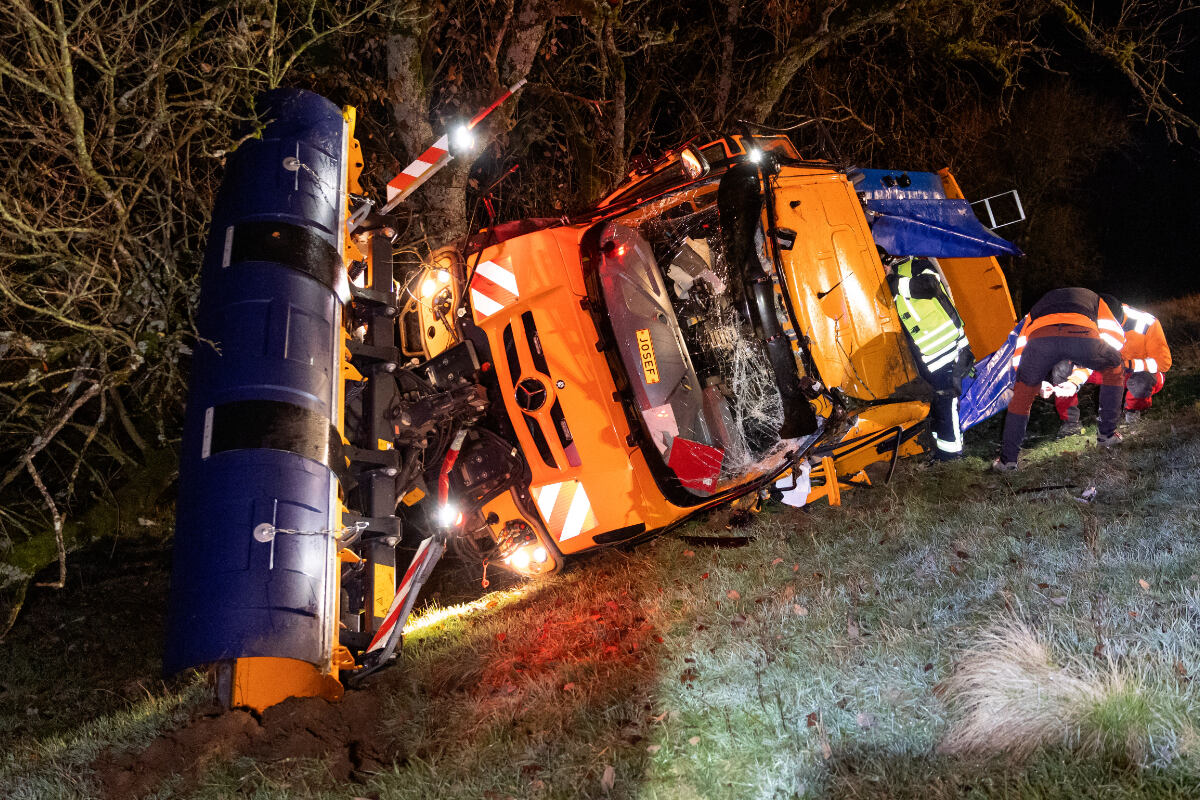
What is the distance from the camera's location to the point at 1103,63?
52.7 ft

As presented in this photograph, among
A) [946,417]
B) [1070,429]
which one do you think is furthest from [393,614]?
[1070,429]

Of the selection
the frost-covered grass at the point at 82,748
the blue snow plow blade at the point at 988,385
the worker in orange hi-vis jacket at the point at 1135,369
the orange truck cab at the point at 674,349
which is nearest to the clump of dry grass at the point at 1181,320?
the worker in orange hi-vis jacket at the point at 1135,369

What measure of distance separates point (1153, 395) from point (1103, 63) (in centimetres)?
1220

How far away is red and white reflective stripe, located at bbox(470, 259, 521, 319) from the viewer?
5.05 m

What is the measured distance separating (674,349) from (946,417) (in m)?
2.30

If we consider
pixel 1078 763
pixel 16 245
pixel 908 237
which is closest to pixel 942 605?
pixel 1078 763

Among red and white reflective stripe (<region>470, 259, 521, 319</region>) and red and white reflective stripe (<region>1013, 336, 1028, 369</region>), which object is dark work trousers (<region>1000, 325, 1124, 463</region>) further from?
red and white reflective stripe (<region>470, 259, 521, 319</region>)

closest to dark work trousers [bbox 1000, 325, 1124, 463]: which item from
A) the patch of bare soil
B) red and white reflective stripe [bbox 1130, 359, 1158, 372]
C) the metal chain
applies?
red and white reflective stripe [bbox 1130, 359, 1158, 372]

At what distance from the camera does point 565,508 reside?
476cm

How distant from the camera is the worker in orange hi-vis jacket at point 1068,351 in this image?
19.9 ft

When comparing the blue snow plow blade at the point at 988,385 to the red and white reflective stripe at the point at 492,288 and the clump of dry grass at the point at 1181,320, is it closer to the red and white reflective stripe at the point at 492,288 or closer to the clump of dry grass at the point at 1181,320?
the clump of dry grass at the point at 1181,320

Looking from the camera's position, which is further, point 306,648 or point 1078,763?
point 306,648

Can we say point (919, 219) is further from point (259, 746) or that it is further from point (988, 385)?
point (259, 746)

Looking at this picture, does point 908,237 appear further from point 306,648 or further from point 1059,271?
point 1059,271
